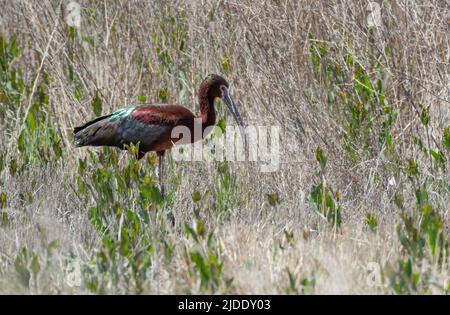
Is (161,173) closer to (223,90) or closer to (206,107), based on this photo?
(206,107)

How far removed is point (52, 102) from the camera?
7.37m

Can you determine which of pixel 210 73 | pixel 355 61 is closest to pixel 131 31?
pixel 210 73

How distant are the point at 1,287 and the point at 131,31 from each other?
10.9 ft

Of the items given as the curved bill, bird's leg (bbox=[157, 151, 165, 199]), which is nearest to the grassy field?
bird's leg (bbox=[157, 151, 165, 199])

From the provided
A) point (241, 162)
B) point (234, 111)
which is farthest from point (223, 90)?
point (241, 162)

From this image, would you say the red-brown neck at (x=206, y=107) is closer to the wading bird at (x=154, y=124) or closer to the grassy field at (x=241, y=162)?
the wading bird at (x=154, y=124)

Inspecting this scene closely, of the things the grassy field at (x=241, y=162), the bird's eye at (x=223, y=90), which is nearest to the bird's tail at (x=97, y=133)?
the grassy field at (x=241, y=162)

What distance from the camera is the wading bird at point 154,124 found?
6.47 m

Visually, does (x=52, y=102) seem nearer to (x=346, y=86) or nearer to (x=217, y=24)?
(x=217, y=24)

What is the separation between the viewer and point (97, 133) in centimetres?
647

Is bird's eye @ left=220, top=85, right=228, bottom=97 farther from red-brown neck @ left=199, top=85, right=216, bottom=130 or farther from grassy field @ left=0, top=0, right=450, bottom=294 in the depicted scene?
grassy field @ left=0, top=0, right=450, bottom=294

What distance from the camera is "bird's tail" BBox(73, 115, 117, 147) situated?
254 inches

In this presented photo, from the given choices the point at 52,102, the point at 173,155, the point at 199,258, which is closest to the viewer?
the point at 199,258

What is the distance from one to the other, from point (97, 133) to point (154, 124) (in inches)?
15.7
